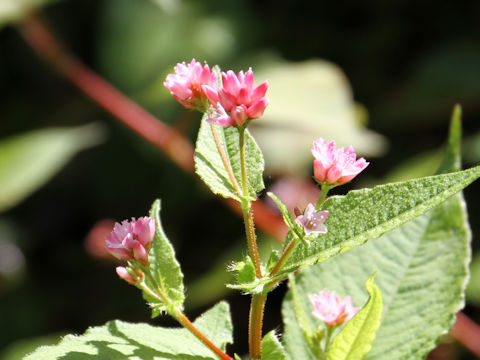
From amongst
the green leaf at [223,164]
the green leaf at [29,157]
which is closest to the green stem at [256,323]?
the green leaf at [223,164]

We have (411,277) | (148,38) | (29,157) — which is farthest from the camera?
(148,38)

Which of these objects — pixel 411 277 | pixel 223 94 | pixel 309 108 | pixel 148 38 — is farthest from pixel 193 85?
pixel 148 38

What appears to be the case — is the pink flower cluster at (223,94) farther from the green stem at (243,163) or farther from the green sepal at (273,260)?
the green sepal at (273,260)

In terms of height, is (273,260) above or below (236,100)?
below

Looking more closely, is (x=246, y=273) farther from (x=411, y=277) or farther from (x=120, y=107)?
(x=120, y=107)

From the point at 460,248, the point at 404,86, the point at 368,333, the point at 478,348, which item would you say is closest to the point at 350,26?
the point at 404,86

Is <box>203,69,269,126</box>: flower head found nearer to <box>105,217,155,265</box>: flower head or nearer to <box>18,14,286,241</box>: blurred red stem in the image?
<box>105,217,155,265</box>: flower head

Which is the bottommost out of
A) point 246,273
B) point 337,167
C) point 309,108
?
point 246,273
